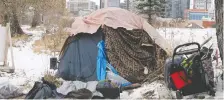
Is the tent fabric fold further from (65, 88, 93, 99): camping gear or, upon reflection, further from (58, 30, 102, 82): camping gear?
(65, 88, 93, 99): camping gear

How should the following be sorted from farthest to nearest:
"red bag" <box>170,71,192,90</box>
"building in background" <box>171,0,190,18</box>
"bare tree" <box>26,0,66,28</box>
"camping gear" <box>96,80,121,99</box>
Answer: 1. "building in background" <box>171,0,190,18</box>
2. "bare tree" <box>26,0,66,28</box>
3. "camping gear" <box>96,80,121,99</box>
4. "red bag" <box>170,71,192,90</box>

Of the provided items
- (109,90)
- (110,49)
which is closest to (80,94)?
(109,90)

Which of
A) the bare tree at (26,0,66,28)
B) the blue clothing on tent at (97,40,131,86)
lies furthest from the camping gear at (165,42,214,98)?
the bare tree at (26,0,66,28)

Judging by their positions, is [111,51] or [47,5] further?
[47,5]

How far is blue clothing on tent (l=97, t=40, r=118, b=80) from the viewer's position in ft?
25.5

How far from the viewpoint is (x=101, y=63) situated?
Answer: 25.8ft

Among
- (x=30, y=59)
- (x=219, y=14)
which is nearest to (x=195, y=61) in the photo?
(x=219, y=14)

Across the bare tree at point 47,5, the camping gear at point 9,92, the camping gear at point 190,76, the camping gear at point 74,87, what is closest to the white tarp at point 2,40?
the camping gear at point 9,92

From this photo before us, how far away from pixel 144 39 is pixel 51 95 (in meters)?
2.78

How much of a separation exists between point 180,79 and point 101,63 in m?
2.40

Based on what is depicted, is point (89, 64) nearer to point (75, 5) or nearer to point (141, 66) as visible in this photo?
point (141, 66)

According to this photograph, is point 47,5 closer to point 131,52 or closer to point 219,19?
point 131,52

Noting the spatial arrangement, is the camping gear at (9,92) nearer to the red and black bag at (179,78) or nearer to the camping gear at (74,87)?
the camping gear at (74,87)

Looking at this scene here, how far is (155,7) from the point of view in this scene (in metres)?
26.1
